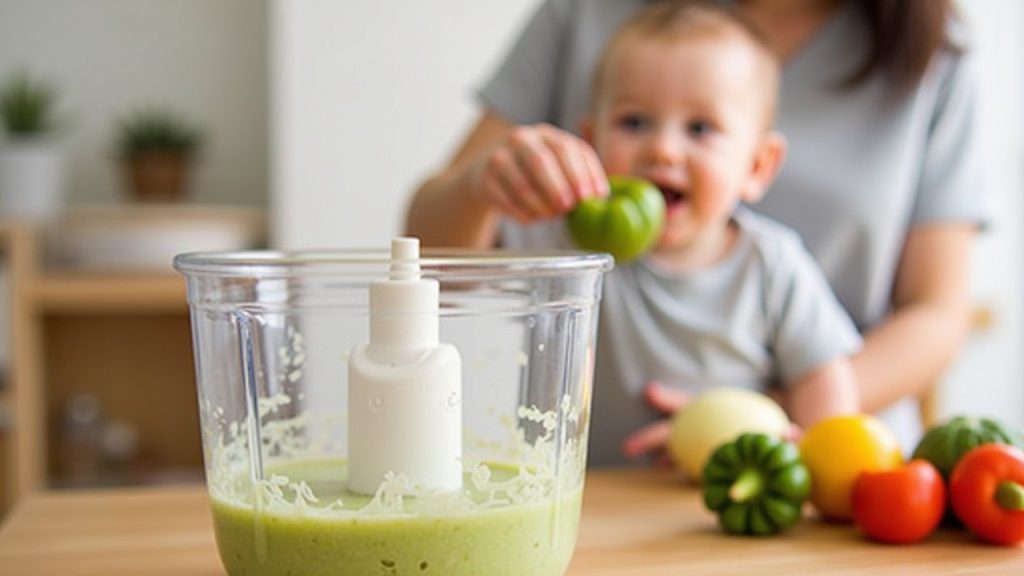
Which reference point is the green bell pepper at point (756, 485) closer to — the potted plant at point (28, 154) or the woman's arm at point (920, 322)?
the woman's arm at point (920, 322)

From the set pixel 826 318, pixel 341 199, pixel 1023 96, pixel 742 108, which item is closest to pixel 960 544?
pixel 826 318

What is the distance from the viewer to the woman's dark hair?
1461 millimetres

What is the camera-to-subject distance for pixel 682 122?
1.27 metres

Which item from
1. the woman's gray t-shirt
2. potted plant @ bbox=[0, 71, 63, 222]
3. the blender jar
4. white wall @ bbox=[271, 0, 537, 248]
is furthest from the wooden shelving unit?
the blender jar

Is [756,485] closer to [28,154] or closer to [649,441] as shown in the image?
[649,441]

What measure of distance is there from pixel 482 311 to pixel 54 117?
2.44 m

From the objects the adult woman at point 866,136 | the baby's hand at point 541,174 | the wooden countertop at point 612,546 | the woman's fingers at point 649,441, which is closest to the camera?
the wooden countertop at point 612,546

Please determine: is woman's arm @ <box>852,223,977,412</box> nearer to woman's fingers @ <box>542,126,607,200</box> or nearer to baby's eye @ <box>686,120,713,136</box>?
baby's eye @ <box>686,120,713,136</box>

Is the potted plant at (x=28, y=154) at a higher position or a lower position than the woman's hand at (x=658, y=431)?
higher

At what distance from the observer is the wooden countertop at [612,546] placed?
29.5 inches

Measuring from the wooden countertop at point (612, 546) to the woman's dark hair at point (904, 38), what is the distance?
73 cm

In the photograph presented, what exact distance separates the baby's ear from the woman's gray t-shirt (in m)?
0.10

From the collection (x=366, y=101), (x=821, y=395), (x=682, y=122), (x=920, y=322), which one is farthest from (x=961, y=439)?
(x=366, y=101)

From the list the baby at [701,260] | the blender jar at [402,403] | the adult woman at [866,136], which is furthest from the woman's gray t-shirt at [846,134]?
the blender jar at [402,403]
